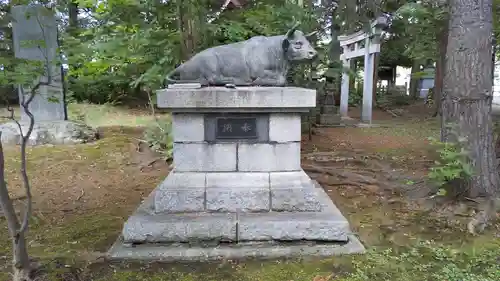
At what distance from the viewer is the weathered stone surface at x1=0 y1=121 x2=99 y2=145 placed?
7066 millimetres

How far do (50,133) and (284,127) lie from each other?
553 cm

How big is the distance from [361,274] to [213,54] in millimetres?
2235

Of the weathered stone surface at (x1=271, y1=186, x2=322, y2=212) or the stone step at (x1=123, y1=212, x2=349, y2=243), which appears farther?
the weathered stone surface at (x1=271, y1=186, x2=322, y2=212)

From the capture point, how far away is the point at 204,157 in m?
3.45

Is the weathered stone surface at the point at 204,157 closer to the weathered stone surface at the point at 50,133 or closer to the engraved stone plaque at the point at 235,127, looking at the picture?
the engraved stone plaque at the point at 235,127

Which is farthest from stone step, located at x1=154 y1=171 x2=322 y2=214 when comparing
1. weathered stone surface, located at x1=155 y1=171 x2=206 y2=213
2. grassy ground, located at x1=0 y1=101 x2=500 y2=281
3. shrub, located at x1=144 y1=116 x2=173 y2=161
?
shrub, located at x1=144 y1=116 x2=173 y2=161

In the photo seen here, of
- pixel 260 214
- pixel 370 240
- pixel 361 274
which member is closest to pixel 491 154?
pixel 370 240

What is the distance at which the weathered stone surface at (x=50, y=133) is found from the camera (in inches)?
278

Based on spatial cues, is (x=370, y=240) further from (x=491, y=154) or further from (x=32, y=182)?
(x=32, y=182)

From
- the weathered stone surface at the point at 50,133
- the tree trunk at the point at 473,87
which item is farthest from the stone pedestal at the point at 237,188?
the weathered stone surface at the point at 50,133

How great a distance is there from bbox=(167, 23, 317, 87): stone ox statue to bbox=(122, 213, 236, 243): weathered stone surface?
4.09ft

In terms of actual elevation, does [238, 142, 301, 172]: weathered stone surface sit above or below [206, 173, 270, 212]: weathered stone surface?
above

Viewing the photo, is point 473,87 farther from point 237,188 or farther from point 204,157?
point 204,157

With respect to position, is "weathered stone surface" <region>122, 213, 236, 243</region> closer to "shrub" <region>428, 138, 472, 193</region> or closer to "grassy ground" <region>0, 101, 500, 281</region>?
"grassy ground" <region>0, 101, 500, 281</region>
